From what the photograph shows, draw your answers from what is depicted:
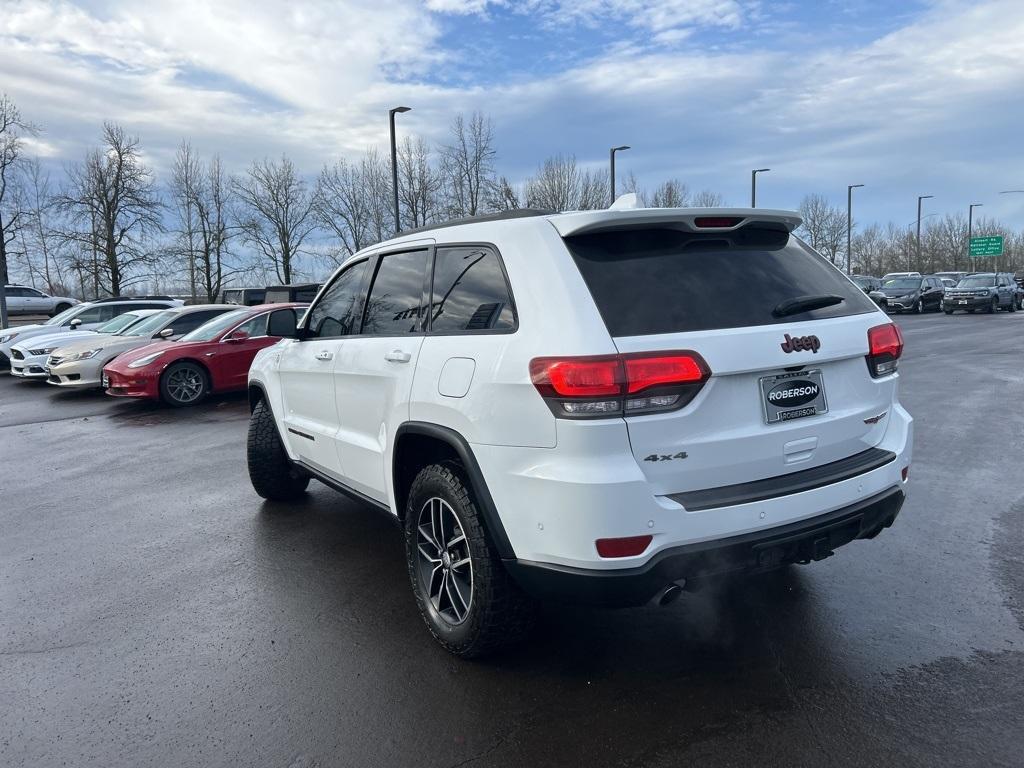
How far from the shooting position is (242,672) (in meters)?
3.29

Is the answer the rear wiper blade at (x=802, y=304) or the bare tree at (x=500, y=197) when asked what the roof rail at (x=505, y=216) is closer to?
the rear wiper blade at (x=802, y=304)

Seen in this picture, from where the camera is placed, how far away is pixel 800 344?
2.93 m

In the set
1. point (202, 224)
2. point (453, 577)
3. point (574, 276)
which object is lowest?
point (453, 577)

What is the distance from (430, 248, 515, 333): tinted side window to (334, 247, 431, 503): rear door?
0.45ft

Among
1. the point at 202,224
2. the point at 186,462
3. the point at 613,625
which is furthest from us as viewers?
the point at 202,224

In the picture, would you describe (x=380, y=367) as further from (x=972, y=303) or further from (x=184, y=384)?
(x=972, y=303)

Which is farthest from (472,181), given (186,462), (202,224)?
(186,462)

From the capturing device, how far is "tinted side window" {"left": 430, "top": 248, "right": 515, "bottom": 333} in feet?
10.1

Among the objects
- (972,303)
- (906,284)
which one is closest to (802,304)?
(972,303)

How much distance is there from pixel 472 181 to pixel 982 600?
36562 millimetres

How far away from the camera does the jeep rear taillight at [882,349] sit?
3.24 metres

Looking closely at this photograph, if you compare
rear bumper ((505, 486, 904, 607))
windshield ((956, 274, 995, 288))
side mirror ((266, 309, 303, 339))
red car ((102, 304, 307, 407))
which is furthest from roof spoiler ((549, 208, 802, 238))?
windshield ((956, 274, 995, 288))

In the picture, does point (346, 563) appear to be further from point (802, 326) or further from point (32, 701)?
point (802, 326)

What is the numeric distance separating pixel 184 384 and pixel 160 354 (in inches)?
21.9
